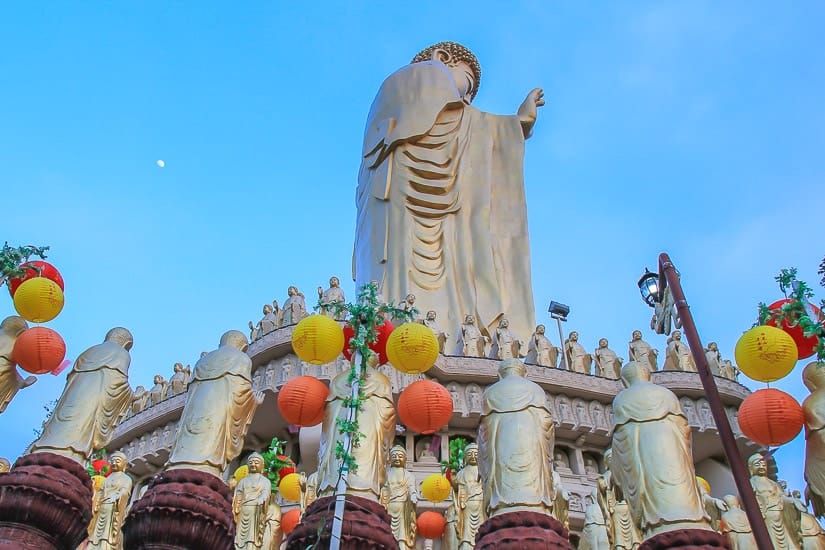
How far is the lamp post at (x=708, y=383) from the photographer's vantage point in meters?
5.78

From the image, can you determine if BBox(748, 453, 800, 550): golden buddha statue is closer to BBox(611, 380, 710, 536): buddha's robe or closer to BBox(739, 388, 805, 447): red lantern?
BBox(739, 388, 805, 447): red lantern

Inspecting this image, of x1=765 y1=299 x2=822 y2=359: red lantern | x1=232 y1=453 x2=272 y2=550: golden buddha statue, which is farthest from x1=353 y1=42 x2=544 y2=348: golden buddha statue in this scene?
x1=765 y1=299 x2=822 y2=359: red lantern

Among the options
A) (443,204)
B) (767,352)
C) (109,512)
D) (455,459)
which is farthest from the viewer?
(443,204)

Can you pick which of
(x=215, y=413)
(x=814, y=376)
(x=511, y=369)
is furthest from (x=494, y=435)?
(x=814, y=376)

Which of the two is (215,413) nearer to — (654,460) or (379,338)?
(379,338)

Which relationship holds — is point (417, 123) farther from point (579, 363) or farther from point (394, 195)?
point (579, 363)

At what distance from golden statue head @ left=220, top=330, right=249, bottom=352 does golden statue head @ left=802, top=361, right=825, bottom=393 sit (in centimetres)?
466

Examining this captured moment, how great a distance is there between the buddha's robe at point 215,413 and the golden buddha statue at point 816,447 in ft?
14.2

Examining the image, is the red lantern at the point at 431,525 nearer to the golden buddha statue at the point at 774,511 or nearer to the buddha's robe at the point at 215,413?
the golden buddha statue at the point at 774,511

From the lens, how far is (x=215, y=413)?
6.86m

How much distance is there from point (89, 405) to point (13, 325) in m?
1.32

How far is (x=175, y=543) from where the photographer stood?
618 centimetres

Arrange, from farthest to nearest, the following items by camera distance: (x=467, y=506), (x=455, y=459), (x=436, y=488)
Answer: (x=455, y=459)
(x=436, y=488)
(x=467, y=506)

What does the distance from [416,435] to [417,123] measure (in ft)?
30.0
